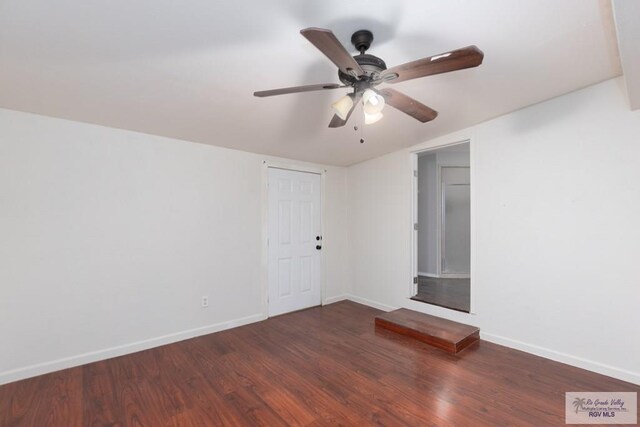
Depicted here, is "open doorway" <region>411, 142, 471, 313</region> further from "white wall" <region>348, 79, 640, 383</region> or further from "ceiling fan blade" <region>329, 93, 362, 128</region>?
"ceiling fan blade" <region>329, 93, 362, 128</region>

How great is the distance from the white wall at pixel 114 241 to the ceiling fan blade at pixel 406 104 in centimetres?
229

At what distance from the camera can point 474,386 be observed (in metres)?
2.21

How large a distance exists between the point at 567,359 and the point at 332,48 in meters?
3.16

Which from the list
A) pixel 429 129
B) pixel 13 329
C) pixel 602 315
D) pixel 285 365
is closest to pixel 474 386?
pixel 602 315

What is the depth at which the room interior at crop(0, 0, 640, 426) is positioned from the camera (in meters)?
1.59

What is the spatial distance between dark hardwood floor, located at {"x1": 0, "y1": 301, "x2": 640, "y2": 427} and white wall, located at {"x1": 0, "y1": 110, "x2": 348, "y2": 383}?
0.28 metres

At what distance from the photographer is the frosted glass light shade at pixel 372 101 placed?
1.55 m

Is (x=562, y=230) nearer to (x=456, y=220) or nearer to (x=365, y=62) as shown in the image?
(x=365, y=62)

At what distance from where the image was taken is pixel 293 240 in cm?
409

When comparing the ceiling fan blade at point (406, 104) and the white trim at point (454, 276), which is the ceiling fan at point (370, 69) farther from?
the white trim at point (454, 276)

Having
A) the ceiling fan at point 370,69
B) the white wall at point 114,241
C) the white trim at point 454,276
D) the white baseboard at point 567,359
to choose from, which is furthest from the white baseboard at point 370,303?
the ceiling fan at point 370,69

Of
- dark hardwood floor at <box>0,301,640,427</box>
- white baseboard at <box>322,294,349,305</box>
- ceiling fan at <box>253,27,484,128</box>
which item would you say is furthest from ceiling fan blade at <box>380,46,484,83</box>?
white baseboard at <box>322,294,349,305</box>

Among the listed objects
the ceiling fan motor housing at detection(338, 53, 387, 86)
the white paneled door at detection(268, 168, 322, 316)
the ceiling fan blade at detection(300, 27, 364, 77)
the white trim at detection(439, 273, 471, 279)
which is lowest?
the white trim at detection(439, 273, 471, 279)

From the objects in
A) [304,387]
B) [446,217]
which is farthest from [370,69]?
[446,217]
